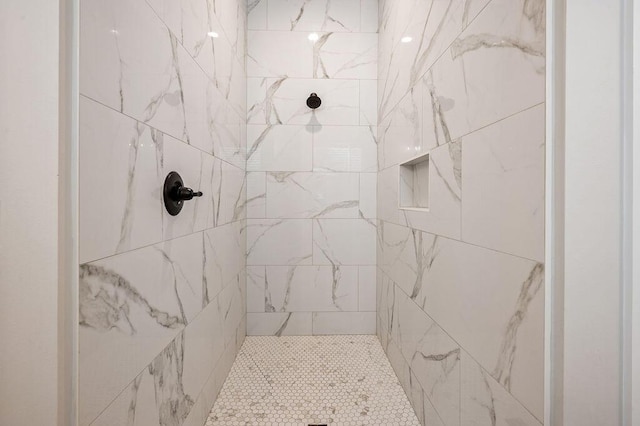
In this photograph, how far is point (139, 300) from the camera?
0.72 m

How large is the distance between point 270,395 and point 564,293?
4.36 feet

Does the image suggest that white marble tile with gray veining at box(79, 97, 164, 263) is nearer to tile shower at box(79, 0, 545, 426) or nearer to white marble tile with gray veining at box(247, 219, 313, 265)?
tile shower at box(79, 0, 545, 426)

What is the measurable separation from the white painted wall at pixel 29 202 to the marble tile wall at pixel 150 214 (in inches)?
1.7

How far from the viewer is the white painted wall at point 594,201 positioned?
1.69 ft

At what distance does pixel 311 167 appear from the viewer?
202cm

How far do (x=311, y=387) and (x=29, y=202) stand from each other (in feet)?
4.58

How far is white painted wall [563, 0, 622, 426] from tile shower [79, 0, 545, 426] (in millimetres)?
53

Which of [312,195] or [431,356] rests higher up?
[312,195]

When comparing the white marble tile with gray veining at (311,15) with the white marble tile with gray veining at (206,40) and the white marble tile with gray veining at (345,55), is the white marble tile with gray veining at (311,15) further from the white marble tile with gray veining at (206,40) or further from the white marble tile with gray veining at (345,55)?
the white marble tile with gray veining at (206,40)

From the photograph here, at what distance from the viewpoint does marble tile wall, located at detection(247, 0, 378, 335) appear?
200 cm

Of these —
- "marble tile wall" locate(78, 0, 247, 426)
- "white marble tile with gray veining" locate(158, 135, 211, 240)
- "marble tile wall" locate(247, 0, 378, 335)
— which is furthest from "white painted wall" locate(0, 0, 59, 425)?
"marble tile wall" locate(247, 0, 378, 335)

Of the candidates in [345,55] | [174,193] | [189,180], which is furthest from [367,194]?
[174,193]

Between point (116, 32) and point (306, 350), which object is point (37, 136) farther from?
point (306, 350)

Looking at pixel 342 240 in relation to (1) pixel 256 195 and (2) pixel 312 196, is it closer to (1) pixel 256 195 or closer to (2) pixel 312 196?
(2) pixel 312 196
